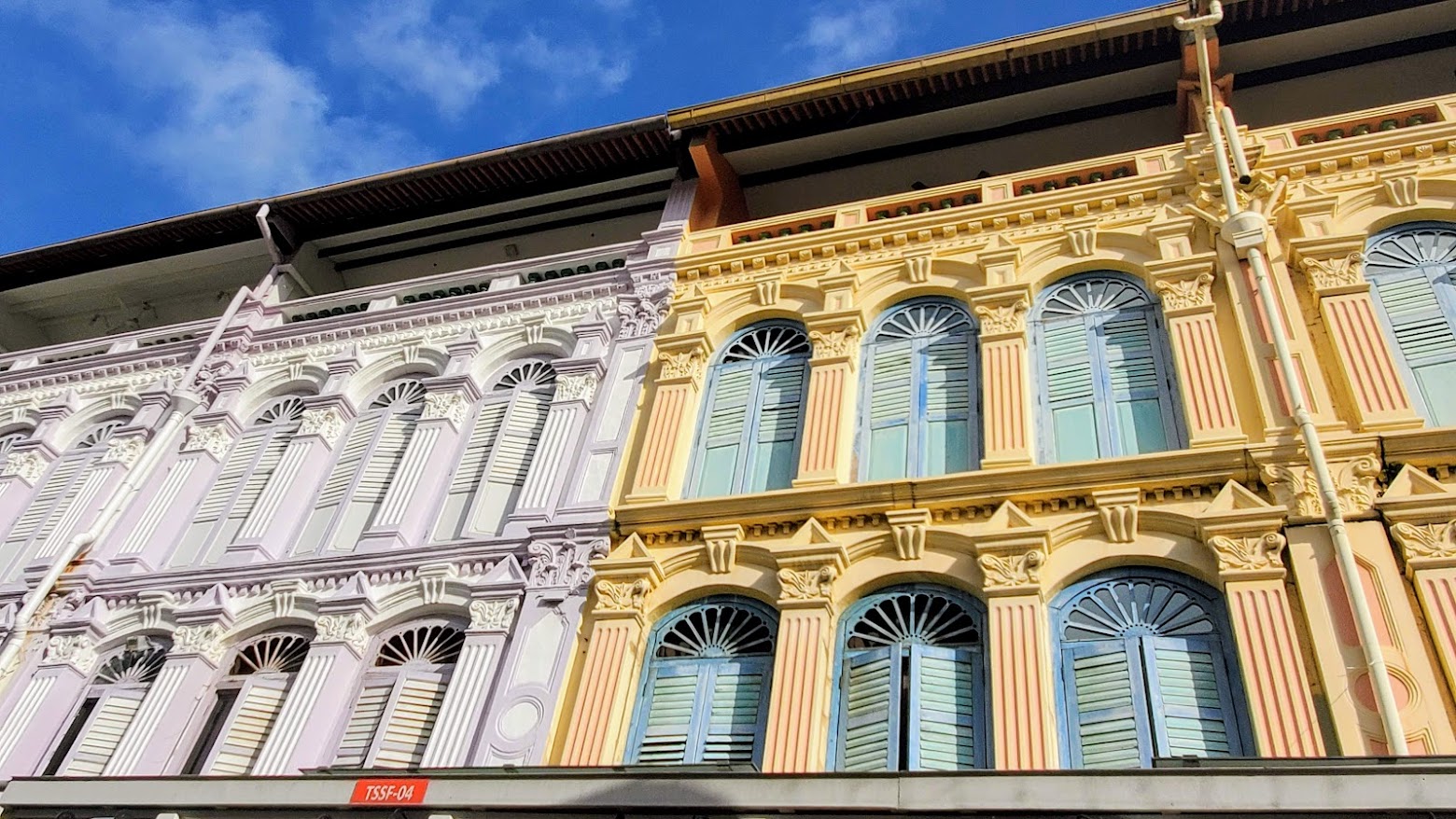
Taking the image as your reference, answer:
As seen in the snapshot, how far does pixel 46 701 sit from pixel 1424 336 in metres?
11.9

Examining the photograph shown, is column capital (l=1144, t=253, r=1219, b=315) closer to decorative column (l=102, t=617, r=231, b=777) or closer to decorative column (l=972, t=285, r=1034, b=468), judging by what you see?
decorative column (l=972, t=285, r=1034, b=468)

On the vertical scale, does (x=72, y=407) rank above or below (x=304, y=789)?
above

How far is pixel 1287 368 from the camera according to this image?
28.8 ft

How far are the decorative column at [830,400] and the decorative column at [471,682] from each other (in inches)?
105

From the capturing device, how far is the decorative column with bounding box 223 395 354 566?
38.0 feet

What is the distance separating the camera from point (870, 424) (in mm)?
10617

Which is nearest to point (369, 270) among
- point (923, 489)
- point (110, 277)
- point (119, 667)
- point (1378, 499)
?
point (110, 277)

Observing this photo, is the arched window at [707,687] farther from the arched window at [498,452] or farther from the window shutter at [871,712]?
the arched window at [498,452]

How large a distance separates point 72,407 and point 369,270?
403 cm

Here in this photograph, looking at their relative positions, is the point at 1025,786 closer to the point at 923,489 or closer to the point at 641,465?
the point at 923,489

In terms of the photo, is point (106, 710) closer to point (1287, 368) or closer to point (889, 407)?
point (889, 407)

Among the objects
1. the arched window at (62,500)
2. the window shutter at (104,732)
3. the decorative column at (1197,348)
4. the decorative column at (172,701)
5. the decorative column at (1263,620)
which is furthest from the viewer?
the arched window at (62,500)

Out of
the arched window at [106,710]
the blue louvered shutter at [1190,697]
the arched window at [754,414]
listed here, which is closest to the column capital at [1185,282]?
the arched window at [754,414]

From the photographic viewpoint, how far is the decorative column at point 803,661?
804cm
